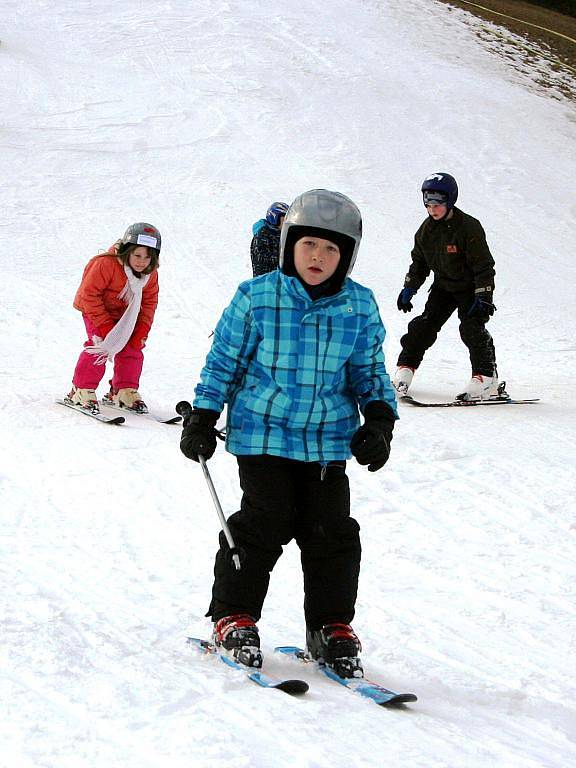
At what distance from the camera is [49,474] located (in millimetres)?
5895

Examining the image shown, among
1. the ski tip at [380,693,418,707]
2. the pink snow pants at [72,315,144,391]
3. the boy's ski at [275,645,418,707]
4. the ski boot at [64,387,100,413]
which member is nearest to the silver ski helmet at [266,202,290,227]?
the pink snow pants at [72,315,144,391]

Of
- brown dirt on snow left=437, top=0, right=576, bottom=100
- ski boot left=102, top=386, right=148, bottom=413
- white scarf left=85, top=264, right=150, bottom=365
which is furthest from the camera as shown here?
brown dirt on snow left=437, top=0, right=576, bottom=100

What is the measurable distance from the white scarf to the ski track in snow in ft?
1.73

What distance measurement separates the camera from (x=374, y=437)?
3.35 meters

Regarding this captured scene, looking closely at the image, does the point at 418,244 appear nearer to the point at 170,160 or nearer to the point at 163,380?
the point at 163,380

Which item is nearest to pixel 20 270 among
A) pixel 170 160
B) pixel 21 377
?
pixel 21 377

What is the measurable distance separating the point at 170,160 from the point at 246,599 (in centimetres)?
1469

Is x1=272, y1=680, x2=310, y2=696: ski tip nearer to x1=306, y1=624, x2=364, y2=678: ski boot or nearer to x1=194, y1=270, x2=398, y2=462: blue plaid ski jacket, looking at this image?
x1=306, y1=624, x2=364, y2=678: ski boot

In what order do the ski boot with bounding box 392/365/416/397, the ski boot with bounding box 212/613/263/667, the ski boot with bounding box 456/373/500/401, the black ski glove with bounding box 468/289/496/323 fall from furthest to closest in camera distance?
1. the ski boot with bounding box 392/365/416/397
2. the ski boot with bounding box 456/373/500/401
3. the black ski glove with bounding box 468/289/496/323
4. the ski boot with bounding box 212/613/263/667

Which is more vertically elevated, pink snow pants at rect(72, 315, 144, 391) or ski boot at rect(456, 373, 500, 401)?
ski boot at rect(456, 373, 500, 401)

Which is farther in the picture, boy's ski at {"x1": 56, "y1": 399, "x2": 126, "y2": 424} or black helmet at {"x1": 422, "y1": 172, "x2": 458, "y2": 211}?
black helmet at {"x1": 422, "y1": 172, "x2": 458, "y2": 211}

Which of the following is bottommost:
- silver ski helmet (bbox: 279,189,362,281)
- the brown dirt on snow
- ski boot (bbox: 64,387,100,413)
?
ski boot (bbox: 64,387,100,413)

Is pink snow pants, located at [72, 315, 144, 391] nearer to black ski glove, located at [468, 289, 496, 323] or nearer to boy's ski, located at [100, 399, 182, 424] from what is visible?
boy's ski, located at [100, 399, 182, 424]

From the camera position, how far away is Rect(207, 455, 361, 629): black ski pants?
3.43 m
